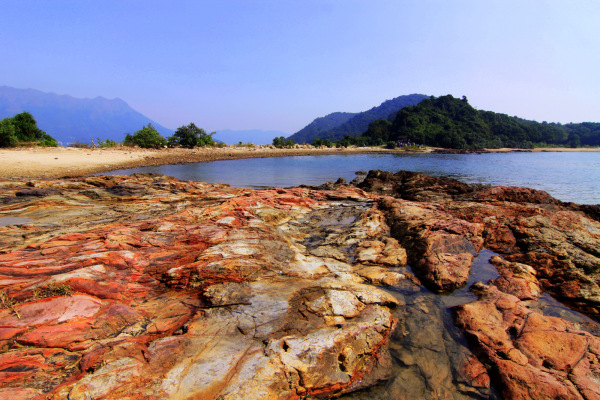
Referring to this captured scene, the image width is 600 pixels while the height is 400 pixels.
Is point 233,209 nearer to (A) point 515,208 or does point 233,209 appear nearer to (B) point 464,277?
(B) point 464,277

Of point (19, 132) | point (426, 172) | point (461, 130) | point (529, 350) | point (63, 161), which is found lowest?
point (529, 350)

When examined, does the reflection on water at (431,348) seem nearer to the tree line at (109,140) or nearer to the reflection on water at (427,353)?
the reflection on water at (427,353)

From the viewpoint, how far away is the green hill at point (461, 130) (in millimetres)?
114250

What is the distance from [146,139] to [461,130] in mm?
130396

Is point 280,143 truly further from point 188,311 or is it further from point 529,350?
point 529,350

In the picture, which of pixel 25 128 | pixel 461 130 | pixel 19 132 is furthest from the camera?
pixel 461 130

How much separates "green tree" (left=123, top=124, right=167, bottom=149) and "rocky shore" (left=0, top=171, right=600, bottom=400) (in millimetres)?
48335

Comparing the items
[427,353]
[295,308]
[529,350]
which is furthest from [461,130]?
[295,308]

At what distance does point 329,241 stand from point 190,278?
4613 mm

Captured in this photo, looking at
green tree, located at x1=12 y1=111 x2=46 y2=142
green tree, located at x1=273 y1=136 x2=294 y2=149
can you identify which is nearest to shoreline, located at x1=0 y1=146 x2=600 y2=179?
green tree, located at x1=12 y1=111 x2=46 y2=142

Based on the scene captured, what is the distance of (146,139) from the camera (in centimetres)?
5103

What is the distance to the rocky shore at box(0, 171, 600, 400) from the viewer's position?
3.46 m

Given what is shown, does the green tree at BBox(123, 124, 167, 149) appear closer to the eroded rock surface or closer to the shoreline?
the shoreline

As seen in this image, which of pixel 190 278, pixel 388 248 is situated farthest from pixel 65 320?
pixel 388 248
